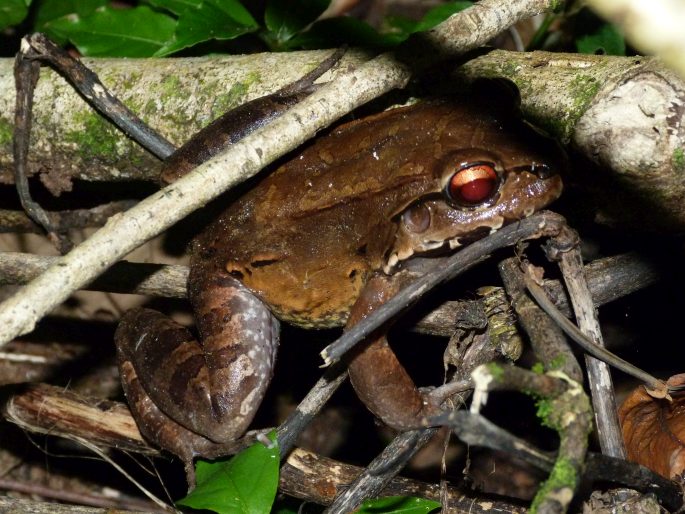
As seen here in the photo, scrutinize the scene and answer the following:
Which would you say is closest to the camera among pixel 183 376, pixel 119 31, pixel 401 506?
pixel 401 506

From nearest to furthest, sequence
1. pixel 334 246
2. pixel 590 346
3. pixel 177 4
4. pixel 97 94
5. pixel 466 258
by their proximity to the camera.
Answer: pixel 590 346 → pixel 466 258 → pixel 334 246 → pixel 97 94 → pixel 177 4

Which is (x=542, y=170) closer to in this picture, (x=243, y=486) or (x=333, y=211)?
(x=333, y=211)

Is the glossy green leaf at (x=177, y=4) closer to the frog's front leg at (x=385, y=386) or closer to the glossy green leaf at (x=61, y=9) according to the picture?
the glossy green leaf at (x=61, y=9)

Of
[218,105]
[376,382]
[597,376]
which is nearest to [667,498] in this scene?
[597,376]

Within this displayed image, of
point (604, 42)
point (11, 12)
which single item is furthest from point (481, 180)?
point (11, 12)

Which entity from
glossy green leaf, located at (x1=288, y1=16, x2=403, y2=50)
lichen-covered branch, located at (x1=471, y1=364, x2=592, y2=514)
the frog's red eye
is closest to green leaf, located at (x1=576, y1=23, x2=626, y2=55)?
glossy green leaf, located at (x1=288, y1=16, x2=403, y2=50)

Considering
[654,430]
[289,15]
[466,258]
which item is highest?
[289,15]

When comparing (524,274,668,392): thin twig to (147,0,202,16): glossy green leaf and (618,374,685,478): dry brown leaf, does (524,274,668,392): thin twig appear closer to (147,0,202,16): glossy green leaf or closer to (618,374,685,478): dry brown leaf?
(618,374,685,478): dry brown leaf

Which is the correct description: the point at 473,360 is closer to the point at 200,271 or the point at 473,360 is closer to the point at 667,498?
→ the point at 667,498
